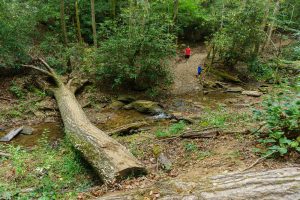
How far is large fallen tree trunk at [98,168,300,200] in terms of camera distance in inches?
127

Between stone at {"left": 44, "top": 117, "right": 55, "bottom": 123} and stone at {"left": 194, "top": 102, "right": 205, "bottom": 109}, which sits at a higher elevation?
stone at {"left": 194, "top": 102, "right": 205, "bottom": 109}

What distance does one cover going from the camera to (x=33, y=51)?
15.2m

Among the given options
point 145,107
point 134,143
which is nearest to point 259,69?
point 145,107

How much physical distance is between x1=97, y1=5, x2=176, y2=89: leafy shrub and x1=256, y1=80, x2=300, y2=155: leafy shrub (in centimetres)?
849

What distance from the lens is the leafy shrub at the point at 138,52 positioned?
12797 millimetres

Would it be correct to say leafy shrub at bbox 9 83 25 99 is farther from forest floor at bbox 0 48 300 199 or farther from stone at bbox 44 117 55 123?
stone at bbox 44 117 55 123

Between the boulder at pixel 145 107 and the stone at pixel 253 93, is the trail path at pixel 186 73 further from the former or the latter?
the boulder at pixel 145 107

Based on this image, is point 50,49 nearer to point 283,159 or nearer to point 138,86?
point 138,86

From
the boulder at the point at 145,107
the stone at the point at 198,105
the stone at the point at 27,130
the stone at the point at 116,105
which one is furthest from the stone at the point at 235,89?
the stone at the point at 27,130

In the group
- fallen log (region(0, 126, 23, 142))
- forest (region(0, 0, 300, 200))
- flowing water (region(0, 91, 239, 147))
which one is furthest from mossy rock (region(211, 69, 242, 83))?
fallen log (region(0, 126, 23, 142))

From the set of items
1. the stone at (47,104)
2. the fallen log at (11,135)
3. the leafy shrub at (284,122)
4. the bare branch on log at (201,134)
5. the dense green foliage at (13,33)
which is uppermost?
the dense green foliage at (13,33)

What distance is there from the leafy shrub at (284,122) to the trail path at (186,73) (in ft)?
33.1

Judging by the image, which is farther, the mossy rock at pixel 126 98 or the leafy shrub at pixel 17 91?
the mossy rock at pixel 126 98

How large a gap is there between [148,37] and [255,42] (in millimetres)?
7876
